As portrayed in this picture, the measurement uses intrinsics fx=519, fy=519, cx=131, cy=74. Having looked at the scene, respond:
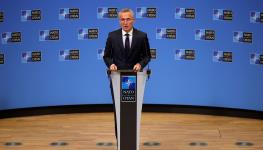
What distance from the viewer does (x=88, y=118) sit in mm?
7898

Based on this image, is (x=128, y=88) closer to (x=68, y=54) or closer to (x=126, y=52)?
(x=126, y=52)

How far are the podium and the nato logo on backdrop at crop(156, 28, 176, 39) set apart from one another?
129 inches

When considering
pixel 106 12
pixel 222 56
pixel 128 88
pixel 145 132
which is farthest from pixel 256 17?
pixel 128 88

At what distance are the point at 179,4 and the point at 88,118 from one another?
2.24 meters

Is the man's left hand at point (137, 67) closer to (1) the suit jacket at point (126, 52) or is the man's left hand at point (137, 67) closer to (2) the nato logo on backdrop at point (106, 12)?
(1) the suit jacket at point (126, 52)

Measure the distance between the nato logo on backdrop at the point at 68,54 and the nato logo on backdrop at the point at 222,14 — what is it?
7.24ft

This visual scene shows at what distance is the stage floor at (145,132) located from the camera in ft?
20.5

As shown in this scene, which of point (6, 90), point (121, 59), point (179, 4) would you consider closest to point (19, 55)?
point (6, 90)

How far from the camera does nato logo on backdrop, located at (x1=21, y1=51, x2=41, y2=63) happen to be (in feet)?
25.9

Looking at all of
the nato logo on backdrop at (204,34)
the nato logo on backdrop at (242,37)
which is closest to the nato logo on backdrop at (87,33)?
the nato logo on backdrop at (204,34)

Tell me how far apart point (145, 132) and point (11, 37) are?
99.7 inches

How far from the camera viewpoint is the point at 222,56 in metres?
7.95

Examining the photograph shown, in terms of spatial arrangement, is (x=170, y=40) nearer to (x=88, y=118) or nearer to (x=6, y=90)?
(x=88, y=118)

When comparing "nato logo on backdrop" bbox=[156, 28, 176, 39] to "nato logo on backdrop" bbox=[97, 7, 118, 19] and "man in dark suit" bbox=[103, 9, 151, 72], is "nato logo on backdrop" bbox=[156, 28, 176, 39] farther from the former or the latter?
"man in dark suit" bbox=[103, 9, 151, 72]
